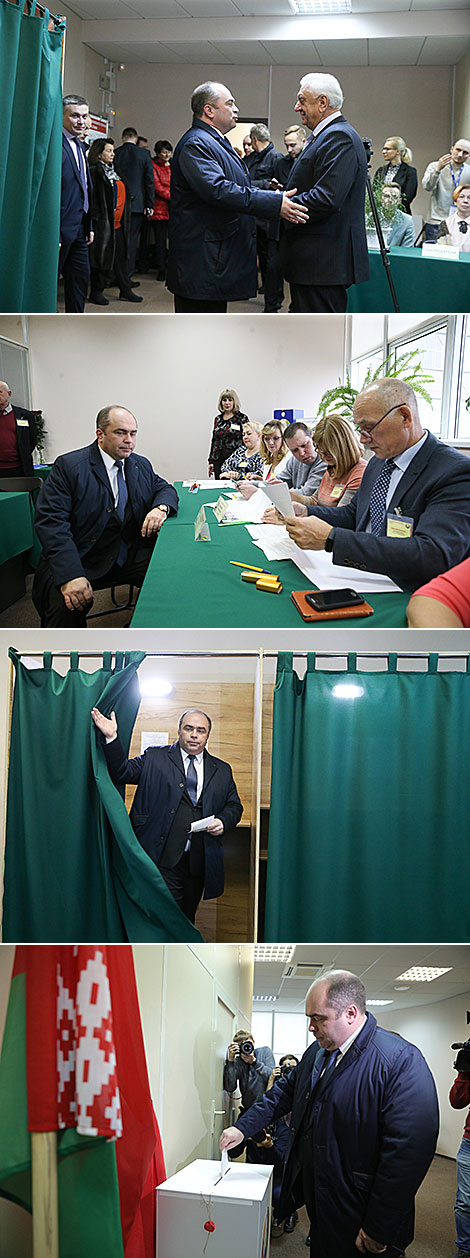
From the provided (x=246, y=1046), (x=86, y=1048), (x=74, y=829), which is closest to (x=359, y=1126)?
(x=246, y=1046)

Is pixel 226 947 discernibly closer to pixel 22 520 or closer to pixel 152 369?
pixel 22 520

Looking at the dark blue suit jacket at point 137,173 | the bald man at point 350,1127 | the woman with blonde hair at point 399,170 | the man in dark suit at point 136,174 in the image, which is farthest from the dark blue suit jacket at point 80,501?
the woman with blonde hair at point 399,170

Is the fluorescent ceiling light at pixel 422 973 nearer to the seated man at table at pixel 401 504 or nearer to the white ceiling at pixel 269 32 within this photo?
the seated man at table at pixel 401 504

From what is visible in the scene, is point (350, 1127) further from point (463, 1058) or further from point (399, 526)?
point (399, 526)

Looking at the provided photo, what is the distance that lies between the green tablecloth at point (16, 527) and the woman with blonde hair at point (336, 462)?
2.25 feet

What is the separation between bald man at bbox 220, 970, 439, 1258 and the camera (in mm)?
1793

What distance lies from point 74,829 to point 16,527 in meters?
0.76

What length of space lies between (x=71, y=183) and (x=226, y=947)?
2.48 meters

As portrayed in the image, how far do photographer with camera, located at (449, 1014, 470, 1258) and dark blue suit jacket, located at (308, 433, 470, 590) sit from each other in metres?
1.02

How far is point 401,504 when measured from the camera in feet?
7.00

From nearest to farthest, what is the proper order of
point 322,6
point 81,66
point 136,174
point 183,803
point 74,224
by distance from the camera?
point 183,803 → point 74,224 → point 136,174 → point 81,66 → point 322,6

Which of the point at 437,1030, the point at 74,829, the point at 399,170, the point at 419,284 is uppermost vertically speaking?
the point at 399,170

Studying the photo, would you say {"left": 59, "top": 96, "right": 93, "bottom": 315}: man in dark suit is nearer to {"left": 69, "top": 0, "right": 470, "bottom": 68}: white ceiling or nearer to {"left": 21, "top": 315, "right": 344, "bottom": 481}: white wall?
{"left": 21, "top": 315, "right": 344, "bottom": 481}: white wall

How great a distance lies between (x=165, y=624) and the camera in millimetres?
1884
